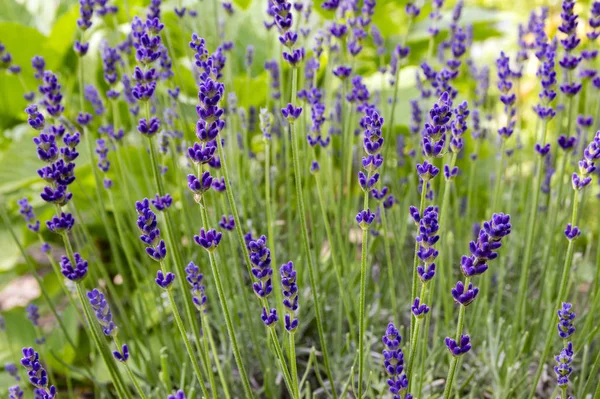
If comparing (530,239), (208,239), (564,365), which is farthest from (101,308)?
(530,239)

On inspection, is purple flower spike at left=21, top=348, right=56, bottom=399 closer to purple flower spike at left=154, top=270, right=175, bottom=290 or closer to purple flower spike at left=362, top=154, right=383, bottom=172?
purple flower spike at left=154, top=270, right=175, bottom=290

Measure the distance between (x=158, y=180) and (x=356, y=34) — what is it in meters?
0.86

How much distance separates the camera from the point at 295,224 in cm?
214

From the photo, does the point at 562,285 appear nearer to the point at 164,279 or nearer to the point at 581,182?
the point at 581,182

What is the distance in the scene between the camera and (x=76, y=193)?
8.61 ft

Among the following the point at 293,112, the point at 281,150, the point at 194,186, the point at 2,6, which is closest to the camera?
the point at 194,186

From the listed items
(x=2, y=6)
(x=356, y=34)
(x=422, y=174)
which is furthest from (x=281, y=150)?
(x=2, y=6)

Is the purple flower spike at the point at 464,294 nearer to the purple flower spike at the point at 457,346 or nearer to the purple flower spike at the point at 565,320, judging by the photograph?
the purple flower spike at the point at 457,346

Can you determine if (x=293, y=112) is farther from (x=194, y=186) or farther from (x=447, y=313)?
(x=447, y=313)

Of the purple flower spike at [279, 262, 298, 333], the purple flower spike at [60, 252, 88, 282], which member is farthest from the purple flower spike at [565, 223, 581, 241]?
the purple flower spike at [60, 252, 88, 282]

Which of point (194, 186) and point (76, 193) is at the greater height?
point (194, 186)

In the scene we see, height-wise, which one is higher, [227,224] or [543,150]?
[543,150]

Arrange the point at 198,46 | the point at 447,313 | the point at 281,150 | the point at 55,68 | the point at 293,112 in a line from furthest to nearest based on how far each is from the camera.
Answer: the point at 55,68 < the point at 281,150 < the point at 447,313 < the point at 293,112 < the point at 198,46

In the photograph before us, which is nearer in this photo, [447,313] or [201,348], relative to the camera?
[201,348]
